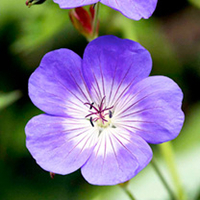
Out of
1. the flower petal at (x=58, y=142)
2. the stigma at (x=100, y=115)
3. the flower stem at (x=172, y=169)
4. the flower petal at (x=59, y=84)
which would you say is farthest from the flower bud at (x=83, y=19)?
the flower stem at (x=172, y=169)

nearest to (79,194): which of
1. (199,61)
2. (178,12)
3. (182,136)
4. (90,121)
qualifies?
(182,136)

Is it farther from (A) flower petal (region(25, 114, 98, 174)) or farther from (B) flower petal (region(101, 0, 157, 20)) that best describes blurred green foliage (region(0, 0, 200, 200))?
(B) flower petal (region(101, 0, 157, 20))

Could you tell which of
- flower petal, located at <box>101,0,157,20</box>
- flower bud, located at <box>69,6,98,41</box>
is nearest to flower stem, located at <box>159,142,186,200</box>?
flower bud, located at <box>69,6,98,41</box>

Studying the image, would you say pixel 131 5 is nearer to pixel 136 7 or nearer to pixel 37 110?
pixel 136 7

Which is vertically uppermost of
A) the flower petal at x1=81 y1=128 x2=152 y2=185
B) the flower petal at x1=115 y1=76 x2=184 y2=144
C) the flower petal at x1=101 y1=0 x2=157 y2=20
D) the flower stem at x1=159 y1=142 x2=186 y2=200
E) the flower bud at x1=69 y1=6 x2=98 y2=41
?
the flower petal at x1=101 y1=0 x2=157 y2=20

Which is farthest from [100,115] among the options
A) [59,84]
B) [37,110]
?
[37,110]

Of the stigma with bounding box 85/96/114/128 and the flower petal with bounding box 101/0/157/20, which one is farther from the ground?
the flower petal with bounding box 101/0/157/20

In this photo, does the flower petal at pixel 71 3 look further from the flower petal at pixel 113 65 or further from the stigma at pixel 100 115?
the stigma at pixel 100 115
